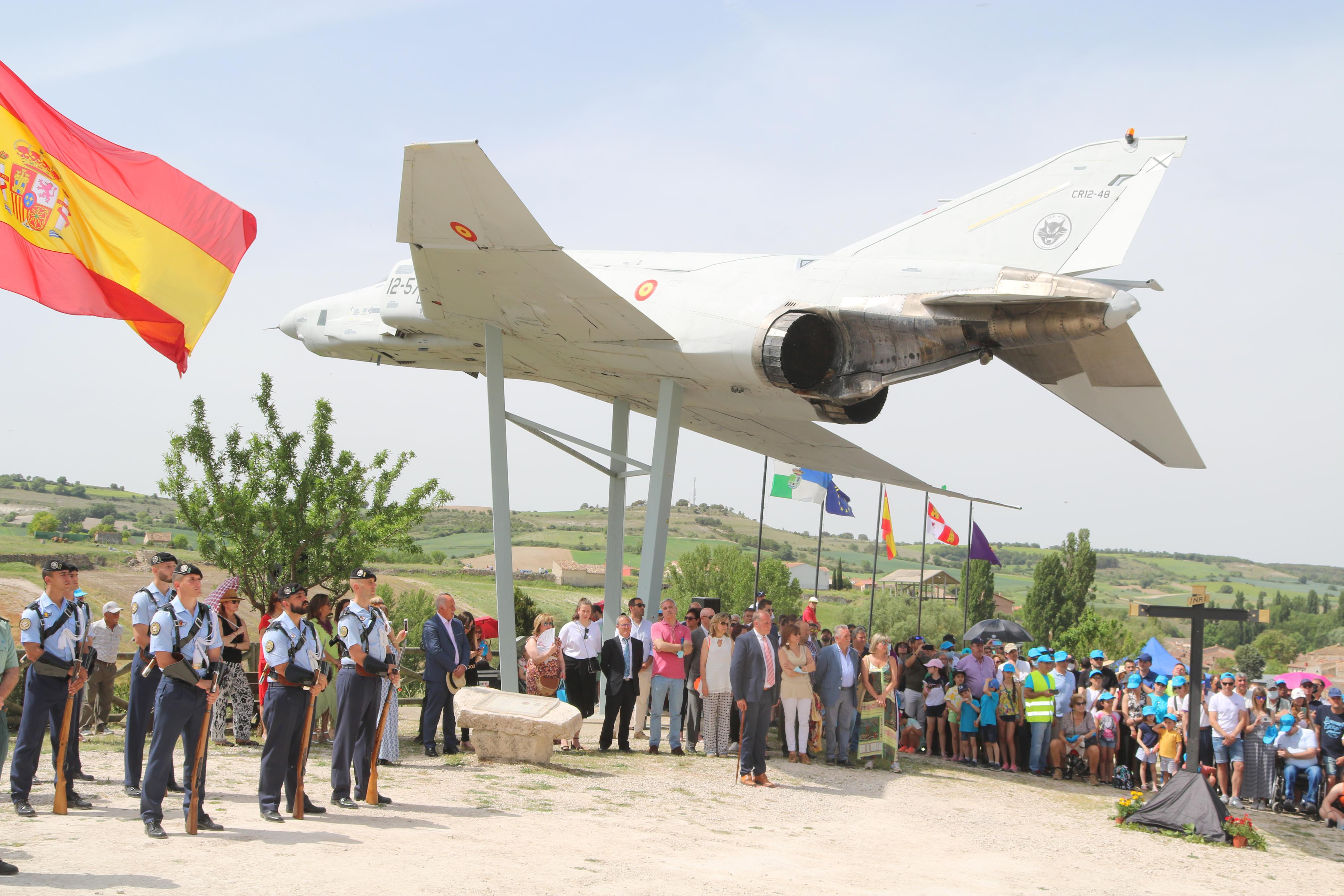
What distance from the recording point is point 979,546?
26875mm

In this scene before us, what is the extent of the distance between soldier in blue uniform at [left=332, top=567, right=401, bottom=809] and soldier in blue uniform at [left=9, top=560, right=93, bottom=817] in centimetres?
172

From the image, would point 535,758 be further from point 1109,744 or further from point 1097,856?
point 1109,744

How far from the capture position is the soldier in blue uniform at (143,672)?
6594 millimetres

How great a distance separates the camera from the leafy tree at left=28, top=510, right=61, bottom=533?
65.5 meters

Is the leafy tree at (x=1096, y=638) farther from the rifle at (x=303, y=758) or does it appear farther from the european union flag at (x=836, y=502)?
the rifle at (x=303, y=758)

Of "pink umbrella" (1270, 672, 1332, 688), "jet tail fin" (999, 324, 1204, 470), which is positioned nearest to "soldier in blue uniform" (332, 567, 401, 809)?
"jet tail fin" (999, 324, 1204, 470)

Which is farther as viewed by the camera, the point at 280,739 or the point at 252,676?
the point at 252,676

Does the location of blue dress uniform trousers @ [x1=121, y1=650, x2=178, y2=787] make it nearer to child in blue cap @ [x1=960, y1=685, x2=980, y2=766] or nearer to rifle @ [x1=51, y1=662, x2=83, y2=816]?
rifle @ [x1=51, y1=662, x2=83, y2=816]

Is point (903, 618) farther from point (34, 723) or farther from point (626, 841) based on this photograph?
point (34, 723)

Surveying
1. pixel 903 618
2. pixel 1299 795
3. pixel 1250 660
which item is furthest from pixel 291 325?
pixel 1250 660

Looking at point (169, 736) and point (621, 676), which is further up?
point (169, 736)

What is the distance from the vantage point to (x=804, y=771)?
1095 centimetres

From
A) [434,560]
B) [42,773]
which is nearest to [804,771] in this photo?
[42,773]

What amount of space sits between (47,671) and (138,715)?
76 centimetres
